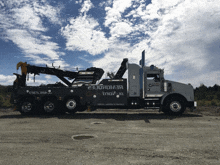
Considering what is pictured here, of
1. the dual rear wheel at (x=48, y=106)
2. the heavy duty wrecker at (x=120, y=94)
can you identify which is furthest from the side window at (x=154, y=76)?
the dual rear wheel at (x=48, y=106)

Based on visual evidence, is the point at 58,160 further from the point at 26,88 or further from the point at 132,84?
the point at 26,88

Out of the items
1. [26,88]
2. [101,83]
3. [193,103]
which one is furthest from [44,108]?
[193,103]

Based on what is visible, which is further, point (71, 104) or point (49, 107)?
point (49, 107)

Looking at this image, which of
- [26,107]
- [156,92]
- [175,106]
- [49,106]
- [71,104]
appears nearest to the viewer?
[175,106]

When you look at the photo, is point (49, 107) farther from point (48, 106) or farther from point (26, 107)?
point (26, 107)

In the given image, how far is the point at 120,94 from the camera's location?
9.84 metres

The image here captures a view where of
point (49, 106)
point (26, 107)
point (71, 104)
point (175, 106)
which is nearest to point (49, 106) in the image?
point (49, 106)

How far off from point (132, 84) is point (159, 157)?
6.67 meters

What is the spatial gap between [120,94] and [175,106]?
11.4 ft

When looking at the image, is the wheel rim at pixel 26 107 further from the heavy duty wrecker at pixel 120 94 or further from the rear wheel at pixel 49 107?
the rear wheel at pixel 49 107

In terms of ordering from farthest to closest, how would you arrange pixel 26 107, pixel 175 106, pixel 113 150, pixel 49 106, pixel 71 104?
pixel 26 107 → pixel 49 106 → pixel 71 104 → pixel 175 106 → pixel 113 150

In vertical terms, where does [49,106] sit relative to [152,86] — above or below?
below

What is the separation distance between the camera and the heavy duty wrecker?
32.3ft

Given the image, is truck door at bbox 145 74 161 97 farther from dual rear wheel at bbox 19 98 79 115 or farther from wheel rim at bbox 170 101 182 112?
dual rear wheel at bbox 19 98 79 115
